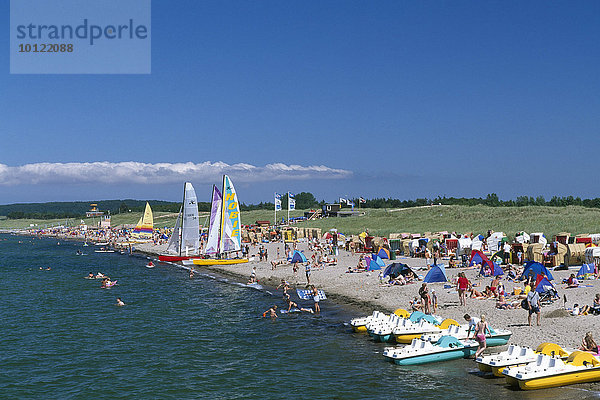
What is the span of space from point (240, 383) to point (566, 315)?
15.3 metres

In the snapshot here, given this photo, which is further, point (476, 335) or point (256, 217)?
point (256, 217)

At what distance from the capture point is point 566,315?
2444 centimetres

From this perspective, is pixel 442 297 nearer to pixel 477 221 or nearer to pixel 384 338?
pixel 384 338

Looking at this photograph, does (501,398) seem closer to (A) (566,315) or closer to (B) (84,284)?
(A) (566,315)

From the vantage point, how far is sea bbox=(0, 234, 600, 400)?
62.4 feet

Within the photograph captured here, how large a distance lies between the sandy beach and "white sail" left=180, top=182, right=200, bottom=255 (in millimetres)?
6702

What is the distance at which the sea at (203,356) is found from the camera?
19.0 m

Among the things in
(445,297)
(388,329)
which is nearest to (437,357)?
(388,329)

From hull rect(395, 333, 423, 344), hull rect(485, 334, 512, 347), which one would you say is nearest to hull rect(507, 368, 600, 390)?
hull rect(485, 334, 512, 347)

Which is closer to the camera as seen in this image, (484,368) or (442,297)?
(484,368)

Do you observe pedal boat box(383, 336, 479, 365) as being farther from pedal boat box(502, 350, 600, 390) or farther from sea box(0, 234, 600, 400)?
pedal boat box(502, 350, 600, 390)

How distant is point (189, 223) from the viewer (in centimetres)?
6091

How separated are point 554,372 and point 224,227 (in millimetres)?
43484

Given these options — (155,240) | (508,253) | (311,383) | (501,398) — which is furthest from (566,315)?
(155,240)
